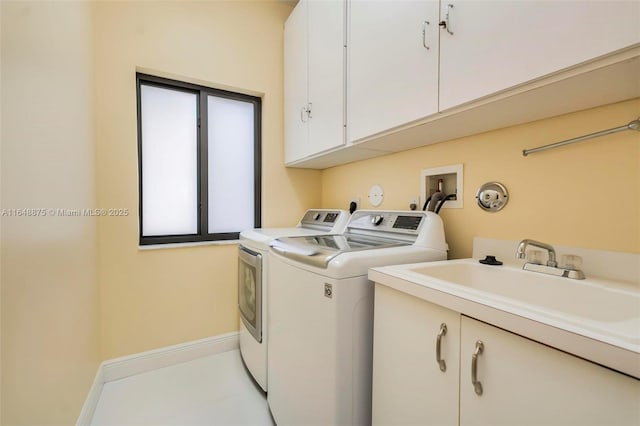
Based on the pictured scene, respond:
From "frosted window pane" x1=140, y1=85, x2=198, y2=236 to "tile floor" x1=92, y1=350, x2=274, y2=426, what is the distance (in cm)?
Result: 99

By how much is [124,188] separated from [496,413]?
2.17 m

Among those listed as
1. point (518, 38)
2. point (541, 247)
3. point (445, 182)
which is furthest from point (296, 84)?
point (541, 247)

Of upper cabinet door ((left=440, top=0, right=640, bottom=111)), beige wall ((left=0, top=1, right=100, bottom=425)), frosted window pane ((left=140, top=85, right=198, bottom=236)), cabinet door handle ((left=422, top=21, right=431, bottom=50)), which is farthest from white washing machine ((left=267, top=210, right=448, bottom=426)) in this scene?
frosted window pane ((left=140, top=85, right=198, bottom=236))

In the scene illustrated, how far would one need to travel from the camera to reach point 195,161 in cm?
219

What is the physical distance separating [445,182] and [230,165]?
1663 millimetres

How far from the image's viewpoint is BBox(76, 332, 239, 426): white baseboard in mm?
1698

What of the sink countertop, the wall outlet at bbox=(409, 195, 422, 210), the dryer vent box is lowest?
the sink countertop

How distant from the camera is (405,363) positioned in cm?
90

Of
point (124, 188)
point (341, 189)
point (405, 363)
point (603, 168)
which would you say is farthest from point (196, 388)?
point (603, 168)

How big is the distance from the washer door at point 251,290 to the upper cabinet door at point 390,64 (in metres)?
0.95

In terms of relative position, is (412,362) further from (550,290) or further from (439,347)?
(550,290)

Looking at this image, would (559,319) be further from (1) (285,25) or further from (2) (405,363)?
(1) (285,25)

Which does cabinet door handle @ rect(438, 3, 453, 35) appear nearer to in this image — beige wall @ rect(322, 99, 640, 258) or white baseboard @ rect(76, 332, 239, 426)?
beige wall @ rect(322, 99, 640, 258)

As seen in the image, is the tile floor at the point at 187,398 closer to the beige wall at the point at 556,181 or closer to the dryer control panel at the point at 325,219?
the dryer control panel at the point at 325,219
